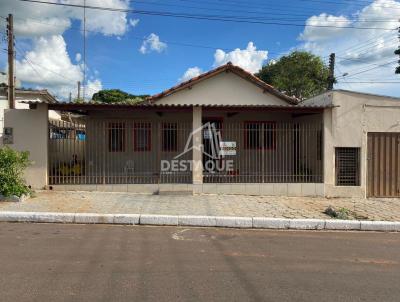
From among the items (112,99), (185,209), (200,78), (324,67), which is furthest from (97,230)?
(112,99)

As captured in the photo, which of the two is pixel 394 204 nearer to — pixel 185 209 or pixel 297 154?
pixel 297 154

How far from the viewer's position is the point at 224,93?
54.2 ft

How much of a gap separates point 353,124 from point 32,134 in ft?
32.4

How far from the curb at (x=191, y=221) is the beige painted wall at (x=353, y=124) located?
13.0ft

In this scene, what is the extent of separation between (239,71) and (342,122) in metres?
5.64

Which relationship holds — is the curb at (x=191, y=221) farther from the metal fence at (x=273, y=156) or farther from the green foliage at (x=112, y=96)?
the green foliage at (x=112, y=96)

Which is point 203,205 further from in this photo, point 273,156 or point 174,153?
point 273,156

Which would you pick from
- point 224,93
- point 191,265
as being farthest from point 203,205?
point 224,93

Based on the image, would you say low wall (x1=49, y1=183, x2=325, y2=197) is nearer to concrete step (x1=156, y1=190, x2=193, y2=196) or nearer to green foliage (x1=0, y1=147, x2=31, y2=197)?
concrete step (x1=156, y1=190, x2=193, y2=196)

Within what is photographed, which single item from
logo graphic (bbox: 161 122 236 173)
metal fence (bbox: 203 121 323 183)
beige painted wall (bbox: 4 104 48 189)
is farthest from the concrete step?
beige painted wall (bbox: 4 104 48 189)

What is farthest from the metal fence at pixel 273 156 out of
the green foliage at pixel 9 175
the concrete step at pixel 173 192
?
the green foliage at pixel 9 175

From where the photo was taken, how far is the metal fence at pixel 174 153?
1228cm

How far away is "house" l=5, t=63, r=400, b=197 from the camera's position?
38.1ft

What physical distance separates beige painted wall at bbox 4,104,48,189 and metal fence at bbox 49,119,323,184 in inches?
19.4
